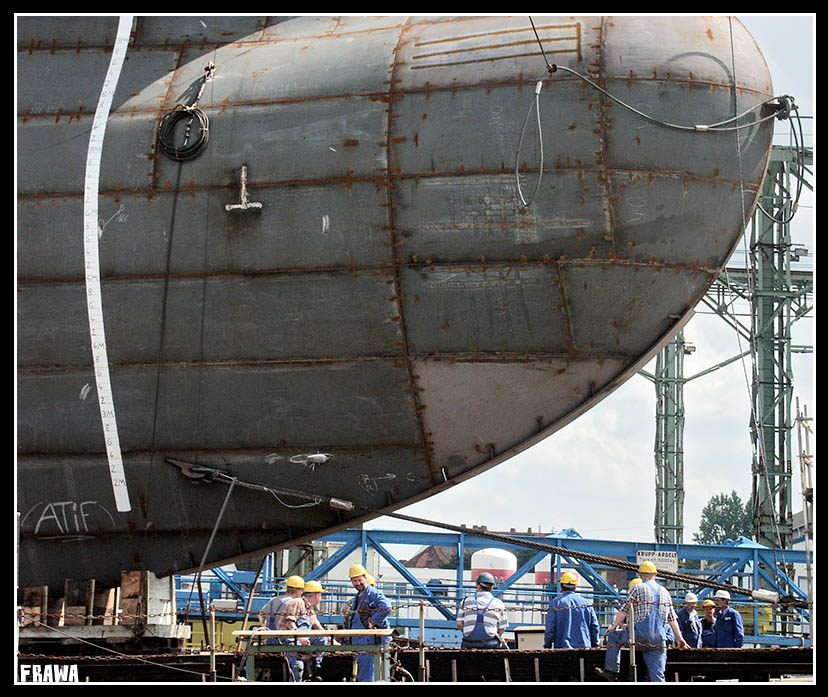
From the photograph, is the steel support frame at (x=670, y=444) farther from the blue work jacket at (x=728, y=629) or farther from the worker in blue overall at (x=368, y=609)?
the worker in blue overall at (x=368, y=609)

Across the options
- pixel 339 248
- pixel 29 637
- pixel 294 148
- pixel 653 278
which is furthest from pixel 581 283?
pixel 29 637

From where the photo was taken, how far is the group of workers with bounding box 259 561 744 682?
10.9 metres

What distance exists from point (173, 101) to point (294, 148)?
1.50 meters

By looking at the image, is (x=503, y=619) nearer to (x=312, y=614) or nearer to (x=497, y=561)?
(x=312, y=614)

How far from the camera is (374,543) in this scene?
80.0 ft

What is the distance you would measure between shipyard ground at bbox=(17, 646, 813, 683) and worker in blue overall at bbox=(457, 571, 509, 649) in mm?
410

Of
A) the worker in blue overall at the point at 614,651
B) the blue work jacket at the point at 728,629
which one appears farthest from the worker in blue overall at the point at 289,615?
the blue work jacket at the point at 728,629

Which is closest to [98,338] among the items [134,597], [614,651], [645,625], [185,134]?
[185,134]

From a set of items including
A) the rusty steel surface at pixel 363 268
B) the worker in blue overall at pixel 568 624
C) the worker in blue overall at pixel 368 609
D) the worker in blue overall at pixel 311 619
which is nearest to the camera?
the rusty steel surface at pixel 363 268

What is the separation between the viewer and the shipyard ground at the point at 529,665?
11.2 m
